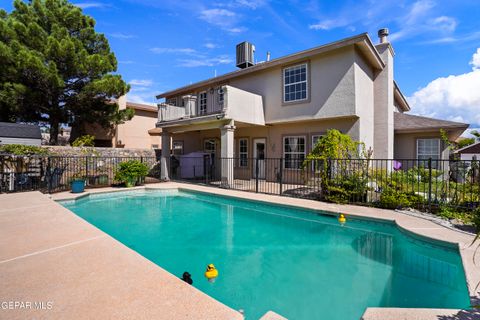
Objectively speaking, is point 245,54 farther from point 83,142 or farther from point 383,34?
point 83,142

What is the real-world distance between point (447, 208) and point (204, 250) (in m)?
7.38

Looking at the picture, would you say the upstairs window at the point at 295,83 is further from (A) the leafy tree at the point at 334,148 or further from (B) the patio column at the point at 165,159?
(B) the patio column at the point at 165,159

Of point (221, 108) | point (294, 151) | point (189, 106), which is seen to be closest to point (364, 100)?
point (294, 151)

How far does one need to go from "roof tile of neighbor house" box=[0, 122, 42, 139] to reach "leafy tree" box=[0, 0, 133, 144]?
8.27 feet

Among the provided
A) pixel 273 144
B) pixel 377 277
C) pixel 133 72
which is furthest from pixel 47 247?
pixel 133 72

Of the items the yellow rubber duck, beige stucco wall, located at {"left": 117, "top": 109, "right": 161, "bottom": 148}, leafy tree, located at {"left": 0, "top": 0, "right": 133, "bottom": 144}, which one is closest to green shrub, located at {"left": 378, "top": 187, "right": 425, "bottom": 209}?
the yellow rubber duck

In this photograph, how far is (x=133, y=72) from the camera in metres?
19.7

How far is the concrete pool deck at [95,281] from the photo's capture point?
2449 millimetres

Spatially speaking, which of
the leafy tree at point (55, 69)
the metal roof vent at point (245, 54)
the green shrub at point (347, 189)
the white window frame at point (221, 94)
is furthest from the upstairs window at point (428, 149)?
the leafy tree at point (55, 69)

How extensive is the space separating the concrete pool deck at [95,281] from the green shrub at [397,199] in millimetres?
2613

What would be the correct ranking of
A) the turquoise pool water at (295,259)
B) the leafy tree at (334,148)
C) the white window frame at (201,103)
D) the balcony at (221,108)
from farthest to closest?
the white window frame at (201,103) → the balcony at (221,108) → the leafy tree at (334,148) → the turquoise pool water at (295,259)

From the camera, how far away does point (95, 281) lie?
3.04m

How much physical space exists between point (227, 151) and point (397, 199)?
780 cm

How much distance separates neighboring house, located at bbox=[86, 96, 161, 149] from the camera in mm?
22236
